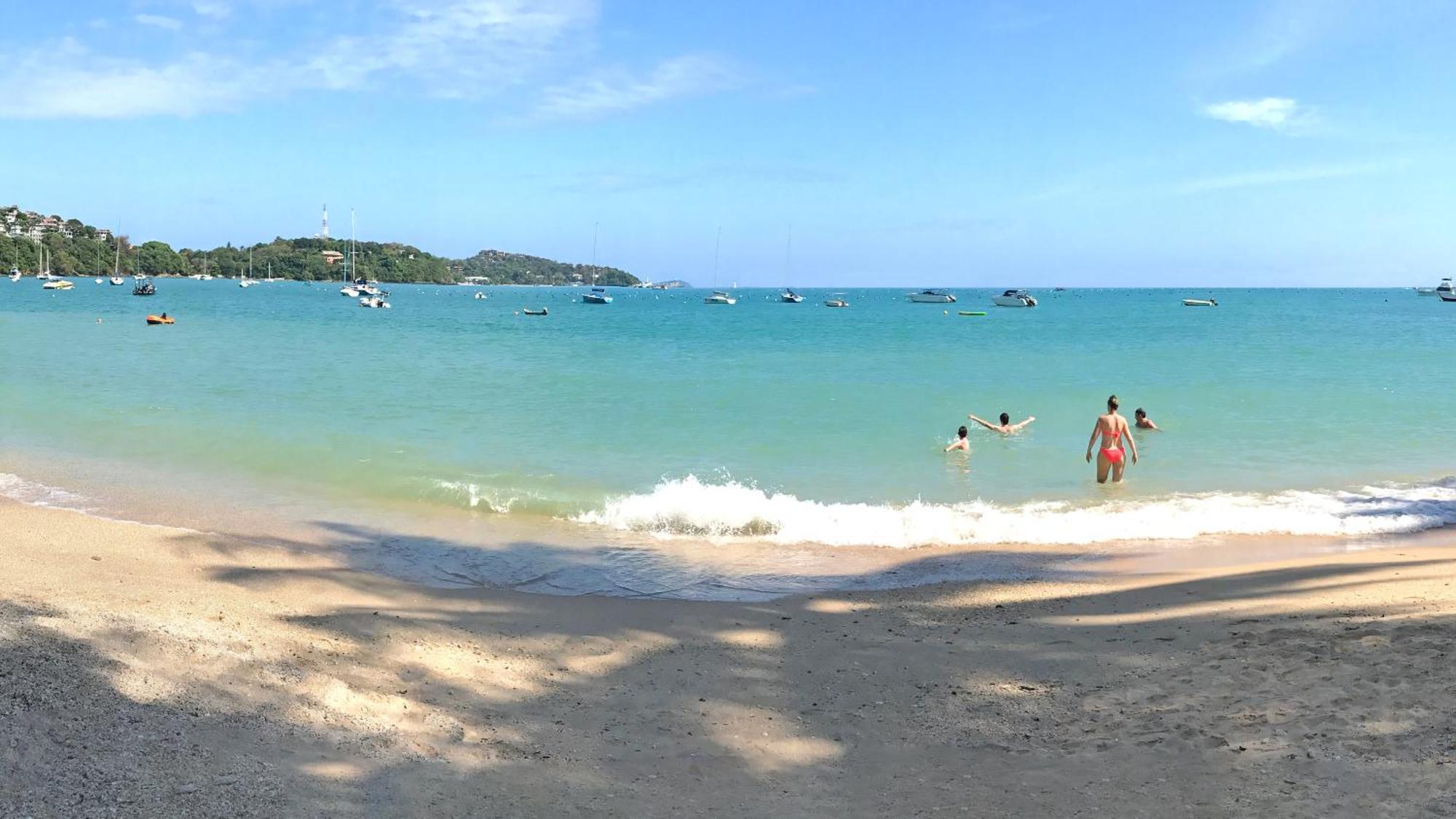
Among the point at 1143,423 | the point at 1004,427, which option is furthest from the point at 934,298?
the point at 1004,427

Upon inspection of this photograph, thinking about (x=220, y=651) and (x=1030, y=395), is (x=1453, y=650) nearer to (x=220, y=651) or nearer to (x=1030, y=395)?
(x=220, y=651)

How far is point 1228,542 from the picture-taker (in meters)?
11.3

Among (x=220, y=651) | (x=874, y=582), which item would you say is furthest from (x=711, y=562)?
(x=220, y=651)

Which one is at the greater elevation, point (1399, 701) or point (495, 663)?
point (1399, 701)

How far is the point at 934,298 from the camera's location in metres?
122

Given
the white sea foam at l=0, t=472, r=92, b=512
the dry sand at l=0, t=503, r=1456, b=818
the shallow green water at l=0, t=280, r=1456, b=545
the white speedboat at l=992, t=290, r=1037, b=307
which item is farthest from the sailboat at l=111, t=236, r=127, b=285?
the dry sand at l=0, t=503, r=1456, b=818

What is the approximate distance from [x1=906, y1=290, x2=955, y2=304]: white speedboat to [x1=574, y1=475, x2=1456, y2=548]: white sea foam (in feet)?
356

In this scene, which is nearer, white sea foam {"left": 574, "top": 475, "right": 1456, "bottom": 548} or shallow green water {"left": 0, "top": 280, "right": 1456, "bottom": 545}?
white sea foam {"left": 574, "top": 475, "right": 1456, "bottom": 548}

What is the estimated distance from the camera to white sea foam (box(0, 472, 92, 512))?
12555 mm

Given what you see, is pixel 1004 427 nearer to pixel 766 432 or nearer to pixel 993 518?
pixel 766 432

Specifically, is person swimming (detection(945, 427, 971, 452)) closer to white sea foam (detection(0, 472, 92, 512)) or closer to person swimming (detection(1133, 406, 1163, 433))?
person swimming (detection(1133, 406, 1163, 433))

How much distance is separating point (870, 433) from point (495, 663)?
550 inches

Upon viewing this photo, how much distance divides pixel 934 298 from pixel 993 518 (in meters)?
113

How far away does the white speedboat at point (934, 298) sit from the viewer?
395 feet
